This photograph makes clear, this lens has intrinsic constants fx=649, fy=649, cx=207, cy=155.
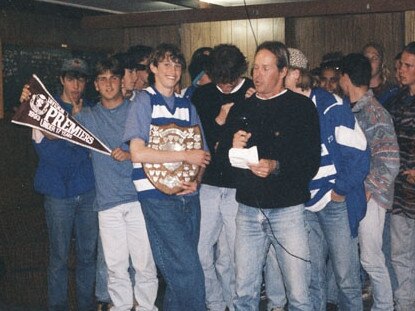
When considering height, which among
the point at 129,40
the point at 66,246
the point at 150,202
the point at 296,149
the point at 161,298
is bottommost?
the point at 161,298

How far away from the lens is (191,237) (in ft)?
12.1

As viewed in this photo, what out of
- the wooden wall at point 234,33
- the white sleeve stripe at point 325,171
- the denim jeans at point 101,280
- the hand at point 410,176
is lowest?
the denim jeans at point 101,280

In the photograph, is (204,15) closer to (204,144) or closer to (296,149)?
(204,144)

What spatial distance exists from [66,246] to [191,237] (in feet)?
3.00

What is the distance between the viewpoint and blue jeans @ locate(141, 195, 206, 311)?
355 cm

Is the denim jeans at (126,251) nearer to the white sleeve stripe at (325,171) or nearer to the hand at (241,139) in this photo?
the hand at (241,139)

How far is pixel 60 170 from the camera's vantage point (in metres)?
4.05

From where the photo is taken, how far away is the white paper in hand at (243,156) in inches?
126

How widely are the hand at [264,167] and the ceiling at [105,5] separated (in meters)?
3.68

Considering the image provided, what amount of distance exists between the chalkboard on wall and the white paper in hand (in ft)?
10.6

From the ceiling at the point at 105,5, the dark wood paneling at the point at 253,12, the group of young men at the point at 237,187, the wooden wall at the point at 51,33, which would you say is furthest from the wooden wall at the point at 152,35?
the group of young men at the point at 237,187

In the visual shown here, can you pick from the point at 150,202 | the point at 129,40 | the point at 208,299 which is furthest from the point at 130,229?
the point at 129,40

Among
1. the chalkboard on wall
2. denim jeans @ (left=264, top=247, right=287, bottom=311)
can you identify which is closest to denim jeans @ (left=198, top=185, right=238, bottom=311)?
denim jeans @ (left=264, top=247, right=287, bottom=311)

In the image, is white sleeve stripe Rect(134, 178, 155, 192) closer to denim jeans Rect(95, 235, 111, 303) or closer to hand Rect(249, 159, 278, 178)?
hand Rect(249, 159, 278, 178)
